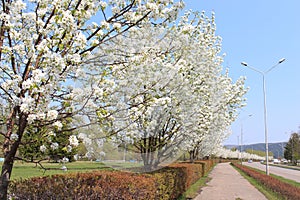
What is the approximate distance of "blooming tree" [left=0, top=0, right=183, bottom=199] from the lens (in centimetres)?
349

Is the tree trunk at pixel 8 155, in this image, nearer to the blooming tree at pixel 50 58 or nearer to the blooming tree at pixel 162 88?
the blooming tree at pixel 50 58

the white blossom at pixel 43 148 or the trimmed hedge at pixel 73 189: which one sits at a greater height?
the white blossom at pixel 43 148

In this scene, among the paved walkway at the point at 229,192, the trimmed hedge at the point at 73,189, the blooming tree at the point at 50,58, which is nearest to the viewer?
the blooming tree at the point at 50,58

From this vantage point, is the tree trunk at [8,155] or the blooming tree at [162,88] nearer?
the tree trunk at [8,155]

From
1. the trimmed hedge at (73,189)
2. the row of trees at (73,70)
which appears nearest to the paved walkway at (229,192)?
the trimmed hedge at (73,189)

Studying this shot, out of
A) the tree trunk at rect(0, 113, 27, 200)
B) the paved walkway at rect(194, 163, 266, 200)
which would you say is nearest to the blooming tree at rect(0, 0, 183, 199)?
the tree trunk at rect(0, 113, 27, 200)

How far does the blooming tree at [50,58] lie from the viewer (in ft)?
11.5

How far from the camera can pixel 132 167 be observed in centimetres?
951

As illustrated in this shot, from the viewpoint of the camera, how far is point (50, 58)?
3.44 meters

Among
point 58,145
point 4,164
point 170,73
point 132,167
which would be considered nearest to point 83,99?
point 58,145

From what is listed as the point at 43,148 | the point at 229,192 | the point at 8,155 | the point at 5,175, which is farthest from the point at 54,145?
the point at 229,192

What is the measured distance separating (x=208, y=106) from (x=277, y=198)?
563 centimetres

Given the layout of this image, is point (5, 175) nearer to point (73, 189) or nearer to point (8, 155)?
point (8, 155)

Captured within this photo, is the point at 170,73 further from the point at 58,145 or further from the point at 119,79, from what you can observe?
the point at 58,145
